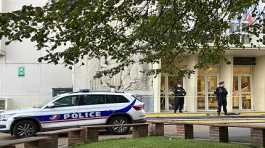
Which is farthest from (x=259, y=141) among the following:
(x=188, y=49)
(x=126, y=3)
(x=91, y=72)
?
(x=91, y=72)

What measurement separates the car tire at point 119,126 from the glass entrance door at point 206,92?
1662 centimetres

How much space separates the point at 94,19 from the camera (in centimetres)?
1038

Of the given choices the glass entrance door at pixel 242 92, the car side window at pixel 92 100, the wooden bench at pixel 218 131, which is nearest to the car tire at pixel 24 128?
the car side window at pixel 92 100

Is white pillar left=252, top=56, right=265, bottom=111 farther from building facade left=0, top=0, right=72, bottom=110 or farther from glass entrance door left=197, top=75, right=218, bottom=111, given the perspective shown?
building facade left=0, top=0, right=72, bottom=110

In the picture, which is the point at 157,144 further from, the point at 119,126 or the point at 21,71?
the point at 21,71

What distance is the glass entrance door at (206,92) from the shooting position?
1474 inches

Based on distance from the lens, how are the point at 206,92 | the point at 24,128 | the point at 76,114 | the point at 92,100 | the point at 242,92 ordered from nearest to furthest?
the point at 24,128 → the point at 76,114 → the point at 92,100 → the point at 206,92 → the point at 242,92

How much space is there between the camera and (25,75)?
37625 millimetres

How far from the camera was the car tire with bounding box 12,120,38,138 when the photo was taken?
20.2m

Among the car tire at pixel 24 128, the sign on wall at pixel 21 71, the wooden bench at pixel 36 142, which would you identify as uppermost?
the sign on wall at pixel 21 71

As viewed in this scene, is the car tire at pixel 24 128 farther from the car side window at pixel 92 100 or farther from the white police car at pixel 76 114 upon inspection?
the car side window at pixel 92 100

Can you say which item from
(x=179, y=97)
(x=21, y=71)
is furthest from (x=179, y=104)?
(x=21, y=71)

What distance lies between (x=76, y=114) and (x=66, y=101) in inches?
24.4

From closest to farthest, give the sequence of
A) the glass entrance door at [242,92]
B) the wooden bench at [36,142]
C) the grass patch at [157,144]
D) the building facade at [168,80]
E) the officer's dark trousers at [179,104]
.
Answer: the wooden bench at [36,142]
the grass patch at [157,144]
the officer's dark trousers at [179,104]
the building facade at [168,80]
the glass entrance door at [242,92]
